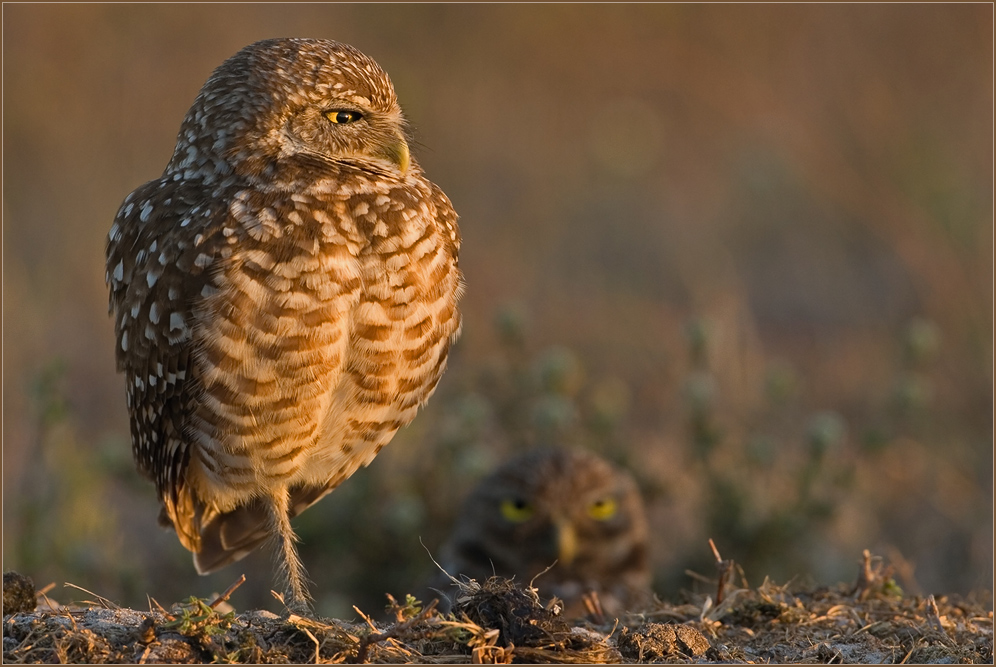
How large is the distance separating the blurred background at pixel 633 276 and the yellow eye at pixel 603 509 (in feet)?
1.47

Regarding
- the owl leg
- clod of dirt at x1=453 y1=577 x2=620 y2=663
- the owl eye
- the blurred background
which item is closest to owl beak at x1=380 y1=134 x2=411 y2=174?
the owl eye

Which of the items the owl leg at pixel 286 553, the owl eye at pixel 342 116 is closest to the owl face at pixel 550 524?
the owl leg at pixel 286 553

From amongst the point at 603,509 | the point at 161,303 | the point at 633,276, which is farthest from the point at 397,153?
the point at 633,276

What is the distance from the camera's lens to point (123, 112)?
1030 centimetres

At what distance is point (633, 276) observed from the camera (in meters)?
9.71

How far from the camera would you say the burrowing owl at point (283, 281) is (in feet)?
10.0

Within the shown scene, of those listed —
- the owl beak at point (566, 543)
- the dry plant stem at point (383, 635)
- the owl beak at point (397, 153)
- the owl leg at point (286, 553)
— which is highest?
the owl beak at point (397, 153)

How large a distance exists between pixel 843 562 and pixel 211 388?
13.5 ft

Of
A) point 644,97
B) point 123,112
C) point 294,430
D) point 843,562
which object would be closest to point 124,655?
point 294,430

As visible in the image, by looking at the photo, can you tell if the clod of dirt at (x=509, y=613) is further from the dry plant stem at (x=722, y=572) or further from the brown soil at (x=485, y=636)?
the dry plant stem at (x=722, y=572)

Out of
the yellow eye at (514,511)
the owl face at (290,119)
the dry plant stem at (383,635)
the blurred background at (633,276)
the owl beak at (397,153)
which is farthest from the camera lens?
the blurred background at (633,276)

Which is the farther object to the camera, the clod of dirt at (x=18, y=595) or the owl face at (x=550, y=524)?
the owl face at (x=550, y=524)

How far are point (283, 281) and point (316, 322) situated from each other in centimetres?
15

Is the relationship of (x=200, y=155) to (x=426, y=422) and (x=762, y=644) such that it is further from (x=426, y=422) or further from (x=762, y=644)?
(x=426, y=422)
